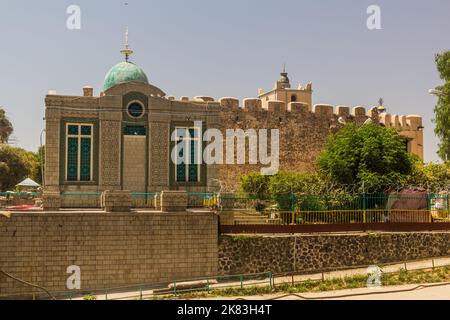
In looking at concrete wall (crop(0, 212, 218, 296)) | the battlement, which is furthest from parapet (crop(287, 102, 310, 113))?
concrete wall (crop(0, 212, 218, 296))

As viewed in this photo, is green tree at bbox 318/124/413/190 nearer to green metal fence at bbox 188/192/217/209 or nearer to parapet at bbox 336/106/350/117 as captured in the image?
green metal fence at bbox 188/192/217/209

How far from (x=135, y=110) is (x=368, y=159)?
10191 mm

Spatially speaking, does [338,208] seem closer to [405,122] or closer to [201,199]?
[201,199]

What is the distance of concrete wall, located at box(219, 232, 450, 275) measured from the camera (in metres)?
21.9

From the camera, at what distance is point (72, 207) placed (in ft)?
78.1

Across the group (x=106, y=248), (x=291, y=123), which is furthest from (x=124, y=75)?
(x=291, y=123)

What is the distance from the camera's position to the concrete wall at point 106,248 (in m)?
19.8

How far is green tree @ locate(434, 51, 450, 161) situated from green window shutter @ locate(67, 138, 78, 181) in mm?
26876

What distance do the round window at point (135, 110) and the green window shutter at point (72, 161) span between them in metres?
2.62

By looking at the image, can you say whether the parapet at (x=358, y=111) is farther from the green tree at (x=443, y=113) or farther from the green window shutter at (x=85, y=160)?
the green window shutter at (x=85, y=160)

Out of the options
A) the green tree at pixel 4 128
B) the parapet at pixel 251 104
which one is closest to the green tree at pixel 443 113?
the parapet at pixel 251 104

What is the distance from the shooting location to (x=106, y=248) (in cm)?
2047
